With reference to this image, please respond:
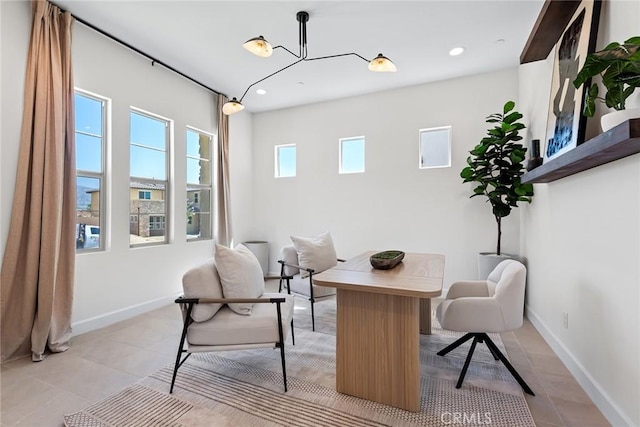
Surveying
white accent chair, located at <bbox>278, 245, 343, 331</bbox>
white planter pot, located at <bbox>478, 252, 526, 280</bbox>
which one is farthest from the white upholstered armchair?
white planter pot, located at <bbox>478, 252, 526, 280</bbox>

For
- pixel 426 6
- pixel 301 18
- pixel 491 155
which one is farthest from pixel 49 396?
pixel 491 155

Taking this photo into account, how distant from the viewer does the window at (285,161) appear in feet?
17.4

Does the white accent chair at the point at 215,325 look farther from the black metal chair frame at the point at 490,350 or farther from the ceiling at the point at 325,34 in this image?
the ceiling at the point at 325,34

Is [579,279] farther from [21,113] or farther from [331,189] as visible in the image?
[21,113]

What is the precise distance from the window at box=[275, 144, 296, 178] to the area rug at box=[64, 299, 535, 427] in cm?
348

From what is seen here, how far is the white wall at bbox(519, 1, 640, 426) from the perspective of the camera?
1.53 meters

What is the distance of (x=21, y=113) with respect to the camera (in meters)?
2.46

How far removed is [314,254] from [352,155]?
212 centimetres

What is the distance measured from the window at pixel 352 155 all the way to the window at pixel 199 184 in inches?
83.3

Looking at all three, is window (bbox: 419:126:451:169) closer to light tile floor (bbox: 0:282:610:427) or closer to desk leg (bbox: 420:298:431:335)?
desk leg (bbox: 420:298:431:335)

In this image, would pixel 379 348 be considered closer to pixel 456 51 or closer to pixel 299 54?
pixel 299 54

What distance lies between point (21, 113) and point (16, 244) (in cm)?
109

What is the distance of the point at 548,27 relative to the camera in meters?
2.51

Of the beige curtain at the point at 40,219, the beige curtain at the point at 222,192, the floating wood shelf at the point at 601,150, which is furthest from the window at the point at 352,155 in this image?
the beige curtain at the point at 40,219
